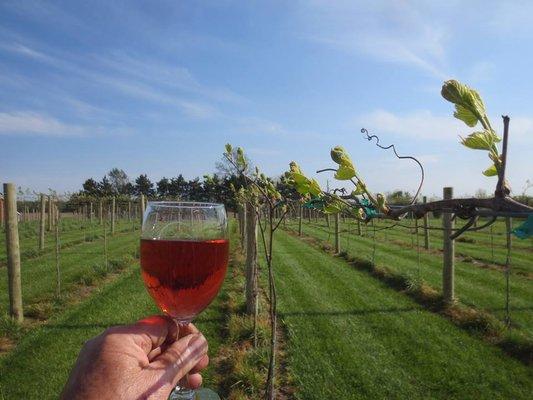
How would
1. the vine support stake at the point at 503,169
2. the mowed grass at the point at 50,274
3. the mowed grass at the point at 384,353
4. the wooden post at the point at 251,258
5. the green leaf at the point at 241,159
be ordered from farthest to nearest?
the mowed grass at the point at 50,274 < the wooden post at the point at 251,258 < the mowed grass at the point at 384,353 < the green leaf at the point at 241,159 < the vine support stake at the point at 503,169

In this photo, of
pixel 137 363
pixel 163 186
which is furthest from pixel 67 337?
pixel 163 186

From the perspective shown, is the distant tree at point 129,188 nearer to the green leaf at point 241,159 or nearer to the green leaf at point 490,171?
the green leaf at point 241,159

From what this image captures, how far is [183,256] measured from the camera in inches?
44.3

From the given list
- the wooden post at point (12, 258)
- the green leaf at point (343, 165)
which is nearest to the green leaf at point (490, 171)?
the green leaf at point (343, 165)

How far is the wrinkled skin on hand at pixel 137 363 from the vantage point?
1076mm

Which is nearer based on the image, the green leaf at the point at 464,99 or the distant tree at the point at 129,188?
the green leaf at the point at 464,99

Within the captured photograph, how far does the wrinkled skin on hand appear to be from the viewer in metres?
1.08

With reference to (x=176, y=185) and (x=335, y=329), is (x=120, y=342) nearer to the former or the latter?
(x=335, y=329)

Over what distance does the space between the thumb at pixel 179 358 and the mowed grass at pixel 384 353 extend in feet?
13.1

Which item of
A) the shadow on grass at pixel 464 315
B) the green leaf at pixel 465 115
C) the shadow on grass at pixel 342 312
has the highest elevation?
the green leaf at pixel 465 115

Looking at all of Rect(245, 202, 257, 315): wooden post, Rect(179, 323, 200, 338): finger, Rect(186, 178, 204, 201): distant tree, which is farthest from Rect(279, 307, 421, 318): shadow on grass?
Rect(186, 178, 204, 201): distant tree

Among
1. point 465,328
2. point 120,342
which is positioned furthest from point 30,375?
point 465,328

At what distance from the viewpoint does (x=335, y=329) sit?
7.07 meters

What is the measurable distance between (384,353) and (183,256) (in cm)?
559
